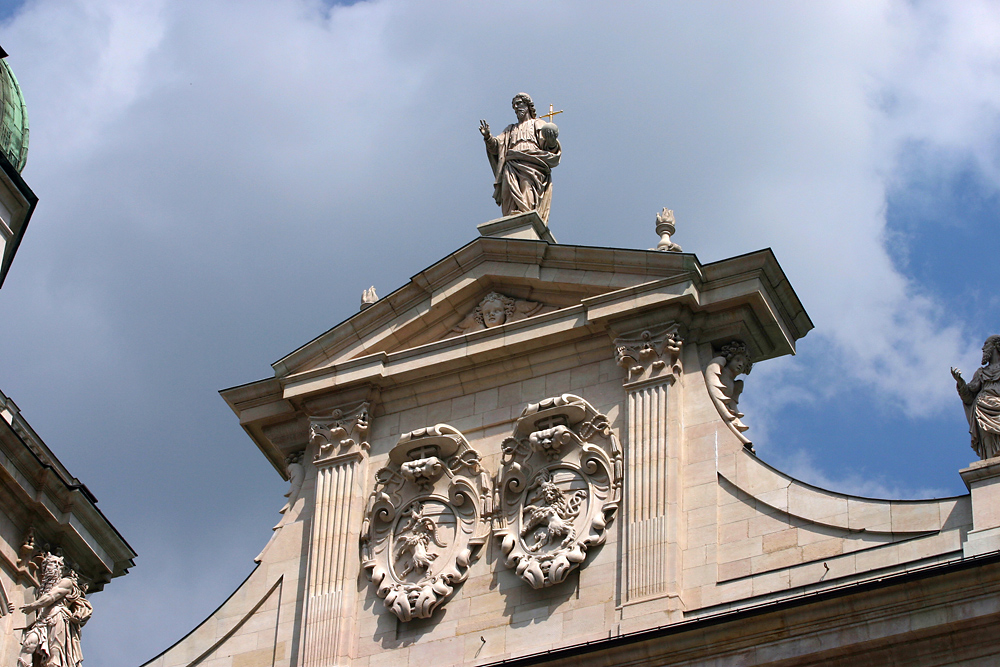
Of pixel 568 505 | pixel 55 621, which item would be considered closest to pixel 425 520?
pixel 568 505

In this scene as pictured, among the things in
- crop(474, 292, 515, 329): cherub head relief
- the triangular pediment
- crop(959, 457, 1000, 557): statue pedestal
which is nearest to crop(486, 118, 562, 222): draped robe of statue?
the triangular pediment

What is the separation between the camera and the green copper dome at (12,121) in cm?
3306

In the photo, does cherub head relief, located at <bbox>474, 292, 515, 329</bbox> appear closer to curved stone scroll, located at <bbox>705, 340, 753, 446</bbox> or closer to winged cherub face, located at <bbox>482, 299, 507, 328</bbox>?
winged cherub face, located at <bbox>482, 299, 507, 328</bbox>

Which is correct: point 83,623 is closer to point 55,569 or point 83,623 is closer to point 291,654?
point 55,569

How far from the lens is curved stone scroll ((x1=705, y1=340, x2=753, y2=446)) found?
2589 cm

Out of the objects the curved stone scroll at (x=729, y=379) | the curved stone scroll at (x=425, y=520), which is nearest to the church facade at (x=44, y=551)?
the curved stone scroll at (x=425, y=520)

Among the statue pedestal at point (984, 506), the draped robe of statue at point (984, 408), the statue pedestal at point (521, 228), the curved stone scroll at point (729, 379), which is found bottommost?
the statue pedestal at point (984, 506)

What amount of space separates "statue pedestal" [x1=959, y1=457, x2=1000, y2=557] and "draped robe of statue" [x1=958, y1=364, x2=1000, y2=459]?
263 mm

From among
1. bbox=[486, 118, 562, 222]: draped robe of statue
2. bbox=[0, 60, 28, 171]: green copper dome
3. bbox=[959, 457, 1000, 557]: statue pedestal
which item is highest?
bbox=[0, 60, 28, 171]: green copper dome

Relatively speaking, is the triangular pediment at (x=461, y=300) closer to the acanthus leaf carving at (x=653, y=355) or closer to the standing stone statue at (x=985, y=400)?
the acanthus leaf carving at (x=653, y=355)

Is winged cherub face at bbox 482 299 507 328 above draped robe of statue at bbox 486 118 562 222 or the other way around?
the other way around

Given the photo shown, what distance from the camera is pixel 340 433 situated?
27.8m

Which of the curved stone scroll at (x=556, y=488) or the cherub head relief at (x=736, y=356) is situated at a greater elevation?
the cherub head relief at (x=736, y=356)

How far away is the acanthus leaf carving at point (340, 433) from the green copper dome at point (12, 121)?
25.6ft
